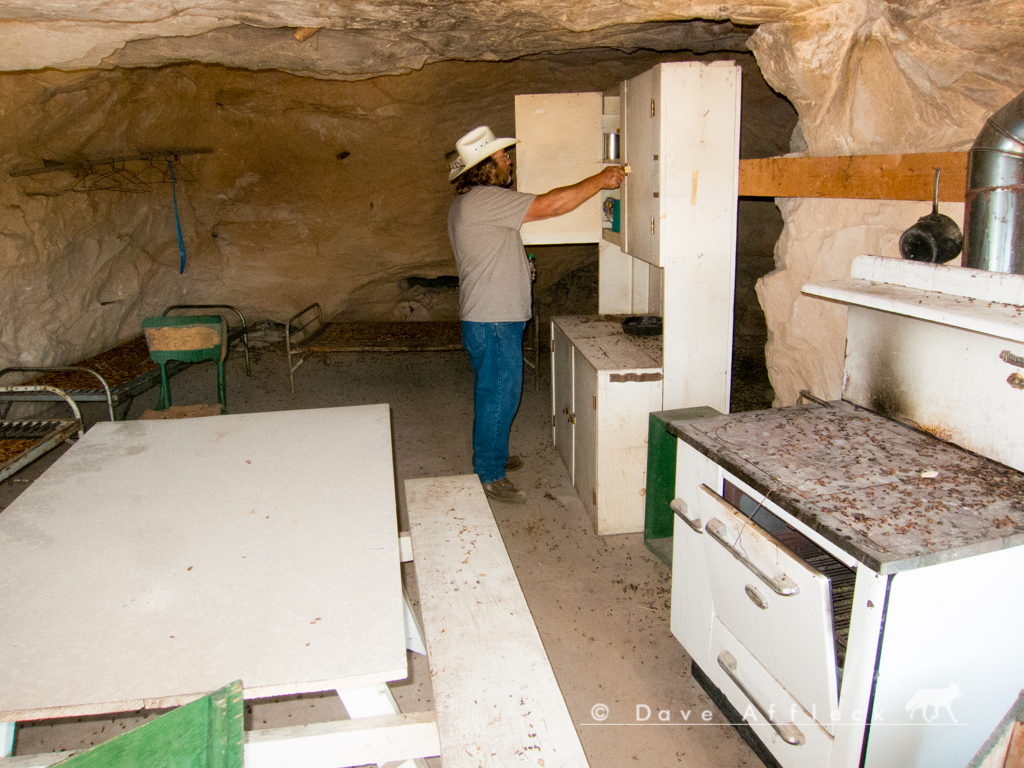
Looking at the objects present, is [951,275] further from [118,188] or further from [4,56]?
[118,188]

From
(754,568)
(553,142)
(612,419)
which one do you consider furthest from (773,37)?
(754,568)

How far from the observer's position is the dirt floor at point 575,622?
7.70ft

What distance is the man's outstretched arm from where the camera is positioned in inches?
142

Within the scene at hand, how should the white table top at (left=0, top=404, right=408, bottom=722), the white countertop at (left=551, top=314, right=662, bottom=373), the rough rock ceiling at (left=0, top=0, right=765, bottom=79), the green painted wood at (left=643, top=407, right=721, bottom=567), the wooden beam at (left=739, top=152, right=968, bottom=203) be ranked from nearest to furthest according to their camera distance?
the white table top at (left=0, top=404, right=408, bottom=722), the wooden beam at (left=739, top=152, right=968, bottom=203), the rough rock ceiling at (left=0, top=0, right=765, bottom=79), the green painted wood at (left=643, top=407, right=721, bottom=567), the white countertop at (left=551, top=314, right=662, bottom=373)

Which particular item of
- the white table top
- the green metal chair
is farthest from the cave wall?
the white table top

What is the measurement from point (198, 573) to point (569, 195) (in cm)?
258

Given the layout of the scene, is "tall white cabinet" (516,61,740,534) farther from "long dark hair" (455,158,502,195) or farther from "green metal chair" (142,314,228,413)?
"green metal chair" (142,314,228,413)

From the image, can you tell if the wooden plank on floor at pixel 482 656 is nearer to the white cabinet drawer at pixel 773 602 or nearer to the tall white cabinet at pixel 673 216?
the white cabinet drawer at pixel 773 602

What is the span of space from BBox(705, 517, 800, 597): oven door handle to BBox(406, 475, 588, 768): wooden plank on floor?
58 centimetres

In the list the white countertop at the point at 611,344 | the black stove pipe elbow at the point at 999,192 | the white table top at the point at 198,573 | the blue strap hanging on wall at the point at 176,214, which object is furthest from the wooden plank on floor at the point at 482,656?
the blue strap hanging on wall at the point at 176,214

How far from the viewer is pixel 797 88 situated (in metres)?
2.95

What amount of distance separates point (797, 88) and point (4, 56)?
130 inches

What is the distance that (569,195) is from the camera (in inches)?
142

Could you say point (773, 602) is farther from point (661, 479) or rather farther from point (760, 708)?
point (661, 479)
